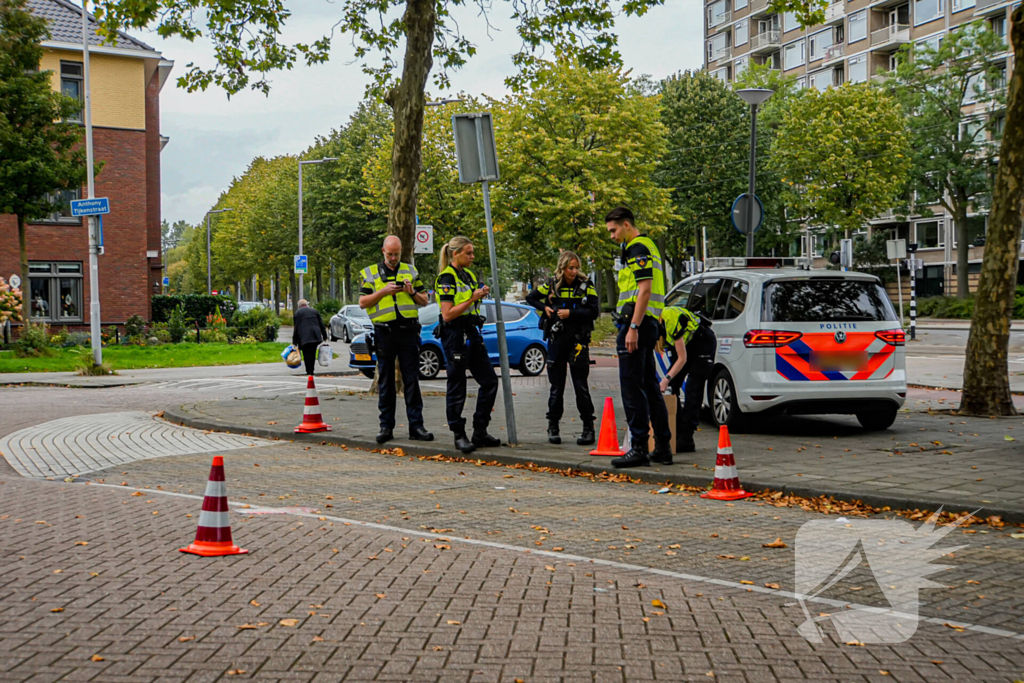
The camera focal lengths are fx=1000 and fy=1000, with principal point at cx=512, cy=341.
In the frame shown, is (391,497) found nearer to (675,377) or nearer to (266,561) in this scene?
(266,561)

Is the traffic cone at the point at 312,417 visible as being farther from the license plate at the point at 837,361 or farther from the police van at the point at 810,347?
the license plate at the point at 837,361

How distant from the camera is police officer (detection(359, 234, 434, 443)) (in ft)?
31.9

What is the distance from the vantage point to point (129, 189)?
115ft

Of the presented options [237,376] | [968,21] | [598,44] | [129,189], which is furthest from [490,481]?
[968,21]

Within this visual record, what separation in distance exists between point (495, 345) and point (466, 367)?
978 cm

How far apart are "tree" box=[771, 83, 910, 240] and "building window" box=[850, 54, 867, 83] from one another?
53.8ft

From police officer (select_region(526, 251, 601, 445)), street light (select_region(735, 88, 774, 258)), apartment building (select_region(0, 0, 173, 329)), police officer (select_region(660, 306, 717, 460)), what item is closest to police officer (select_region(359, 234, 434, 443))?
police officer (select_region(526, 251, 601, 445))

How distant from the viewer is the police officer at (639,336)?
25.9ft

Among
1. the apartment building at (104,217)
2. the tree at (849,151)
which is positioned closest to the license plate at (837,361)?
the apartment building at (104,217)

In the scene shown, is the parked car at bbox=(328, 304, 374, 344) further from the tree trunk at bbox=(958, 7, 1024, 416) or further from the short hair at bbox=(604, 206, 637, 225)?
the short hair at bbox=(604, 206, 637, 225)

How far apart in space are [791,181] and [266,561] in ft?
153

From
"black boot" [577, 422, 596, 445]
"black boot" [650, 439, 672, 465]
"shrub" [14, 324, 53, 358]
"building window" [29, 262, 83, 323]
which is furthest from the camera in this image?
"building window" [29, 262, 83, 323]

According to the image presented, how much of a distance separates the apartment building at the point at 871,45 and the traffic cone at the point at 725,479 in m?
50.4

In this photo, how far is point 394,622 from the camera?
13.8ft
